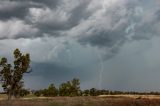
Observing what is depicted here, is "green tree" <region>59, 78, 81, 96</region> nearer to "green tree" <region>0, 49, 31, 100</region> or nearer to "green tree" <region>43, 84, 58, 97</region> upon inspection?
"green tree" <region>43, 84, 58, 97</region>

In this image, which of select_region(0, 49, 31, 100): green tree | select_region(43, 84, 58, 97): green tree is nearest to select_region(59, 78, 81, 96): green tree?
select_region(43, 84, 58, 97): green tree

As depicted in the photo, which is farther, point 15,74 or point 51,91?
point 51,91

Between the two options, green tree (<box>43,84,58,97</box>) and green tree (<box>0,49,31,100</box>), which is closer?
green tree (<box>0,49,31,100</box>)

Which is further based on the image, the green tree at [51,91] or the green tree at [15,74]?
the green tree at [51,91]

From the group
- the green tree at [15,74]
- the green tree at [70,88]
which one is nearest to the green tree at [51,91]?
the green tree at [70,88]

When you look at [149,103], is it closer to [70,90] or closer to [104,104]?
[104,104]

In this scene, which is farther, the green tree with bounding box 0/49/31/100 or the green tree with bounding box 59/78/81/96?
the green tree with bounding box 59/78/81/96

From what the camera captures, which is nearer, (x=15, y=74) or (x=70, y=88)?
(x=15, y=74)

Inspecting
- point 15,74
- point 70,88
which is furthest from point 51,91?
point 15,74

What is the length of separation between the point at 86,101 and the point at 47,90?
116m

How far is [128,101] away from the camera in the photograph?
6066 cm

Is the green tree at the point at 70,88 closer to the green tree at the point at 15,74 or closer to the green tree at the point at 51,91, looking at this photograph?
the green tree at the point at 51,91

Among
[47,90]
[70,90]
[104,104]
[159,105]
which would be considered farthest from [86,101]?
[47,90]

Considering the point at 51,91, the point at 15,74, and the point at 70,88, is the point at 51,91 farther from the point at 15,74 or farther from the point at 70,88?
the point at 15,74
